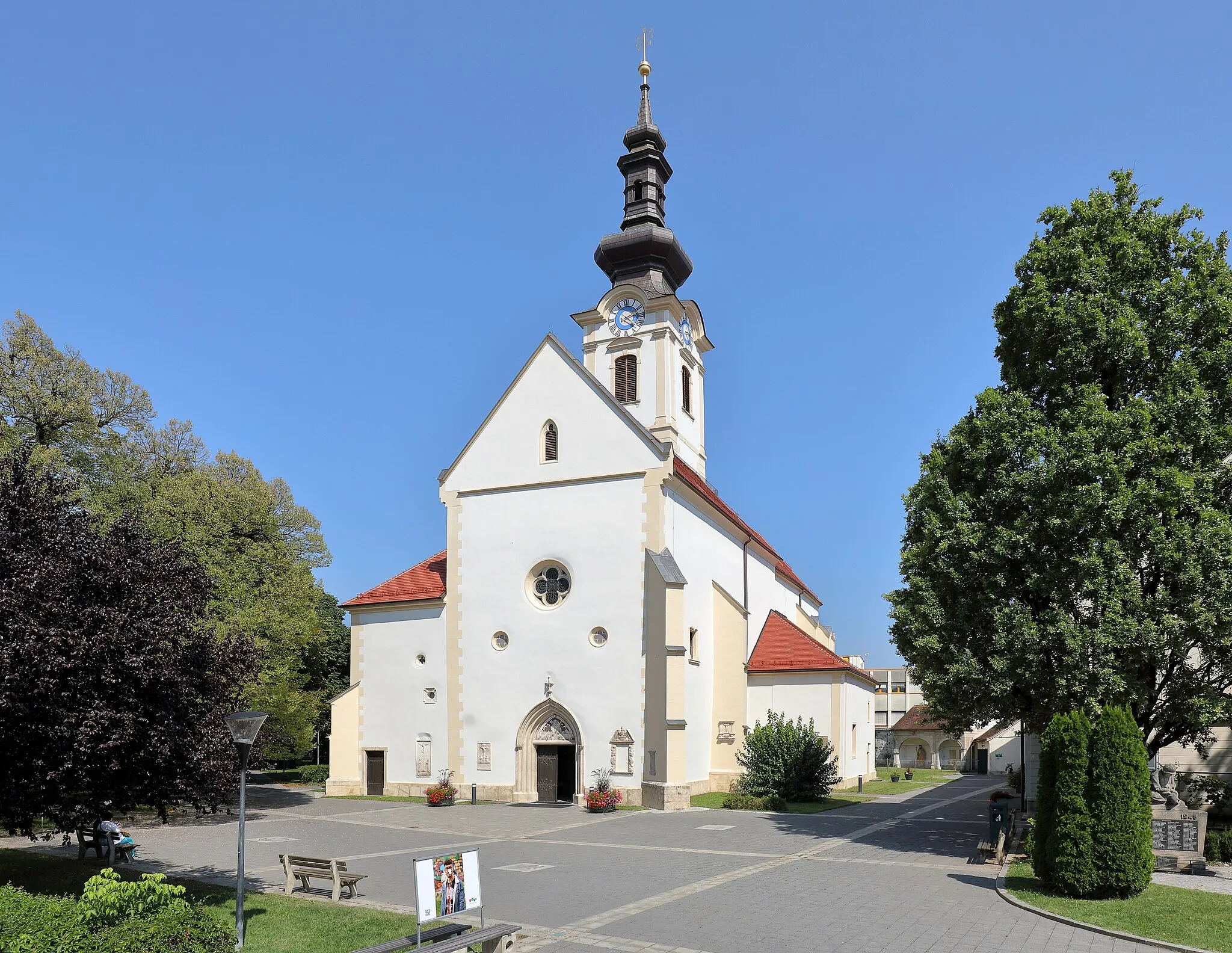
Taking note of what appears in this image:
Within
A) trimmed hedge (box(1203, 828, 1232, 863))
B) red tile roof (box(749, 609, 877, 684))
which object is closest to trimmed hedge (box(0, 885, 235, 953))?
trimmed hedge (box(1203, 828, 1232, 863))

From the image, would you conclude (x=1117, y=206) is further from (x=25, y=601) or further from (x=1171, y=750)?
(x=25, y=601)

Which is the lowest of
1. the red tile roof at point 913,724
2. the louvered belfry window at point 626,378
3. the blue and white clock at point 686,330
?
the red tile roof at point 913,724

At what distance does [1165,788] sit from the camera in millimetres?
17578

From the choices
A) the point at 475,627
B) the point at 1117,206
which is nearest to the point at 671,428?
the point at 475,627

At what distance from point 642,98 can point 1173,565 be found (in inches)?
1296

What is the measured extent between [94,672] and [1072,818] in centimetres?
1348

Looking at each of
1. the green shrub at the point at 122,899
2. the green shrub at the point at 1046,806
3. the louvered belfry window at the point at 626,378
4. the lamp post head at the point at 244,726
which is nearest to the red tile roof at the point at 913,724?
the louvered belfry window at the point at 626,378

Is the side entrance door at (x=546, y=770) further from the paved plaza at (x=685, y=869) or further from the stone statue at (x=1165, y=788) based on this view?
the stone statue at (x=1165, y=788)

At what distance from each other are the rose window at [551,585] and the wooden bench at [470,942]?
20015mm

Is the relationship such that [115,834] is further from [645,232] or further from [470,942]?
[645,232]

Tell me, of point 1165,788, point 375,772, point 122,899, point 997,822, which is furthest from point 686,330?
point 122,899

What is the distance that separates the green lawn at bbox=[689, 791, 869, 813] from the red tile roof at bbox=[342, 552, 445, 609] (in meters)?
11.1

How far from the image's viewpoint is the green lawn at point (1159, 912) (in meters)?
11.2

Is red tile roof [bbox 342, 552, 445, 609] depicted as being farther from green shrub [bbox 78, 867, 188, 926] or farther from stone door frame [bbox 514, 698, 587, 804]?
green shrub [bbox 78, 867, 188, 926]
